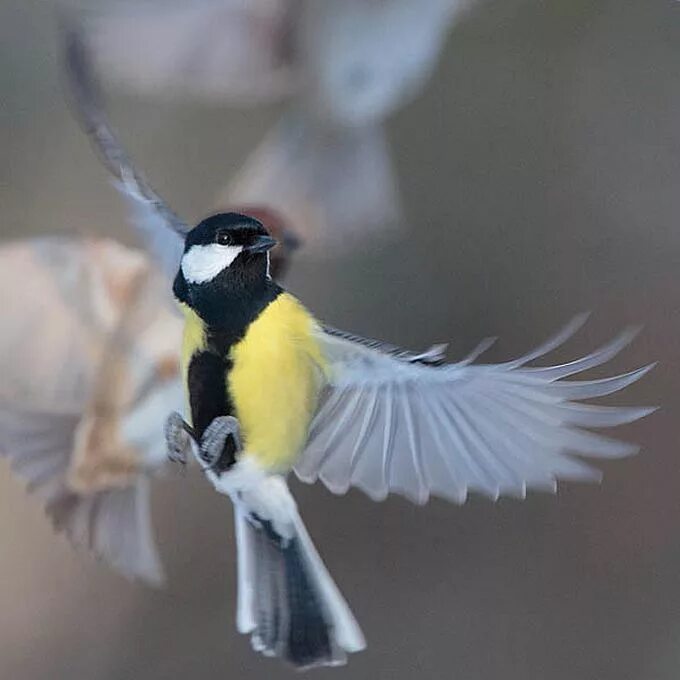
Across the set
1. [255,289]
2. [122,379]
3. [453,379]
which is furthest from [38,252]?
[453,379]

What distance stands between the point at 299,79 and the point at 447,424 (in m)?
0.35

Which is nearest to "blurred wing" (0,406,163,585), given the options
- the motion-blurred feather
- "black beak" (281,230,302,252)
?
the motion-blurred feather

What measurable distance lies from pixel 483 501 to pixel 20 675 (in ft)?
1.25

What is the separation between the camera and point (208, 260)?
56 centimetres

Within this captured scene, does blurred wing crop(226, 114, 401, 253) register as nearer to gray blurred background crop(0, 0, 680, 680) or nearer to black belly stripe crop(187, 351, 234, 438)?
gray blurred background crop(0, 0, 680, 680)

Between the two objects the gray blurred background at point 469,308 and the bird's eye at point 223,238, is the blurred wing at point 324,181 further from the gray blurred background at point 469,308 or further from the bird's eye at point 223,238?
the bird's eye at point 223,238

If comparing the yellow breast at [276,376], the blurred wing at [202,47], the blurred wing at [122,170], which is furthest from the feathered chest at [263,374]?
the blurred wing at [202,47]

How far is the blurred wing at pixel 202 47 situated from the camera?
74 centimetres

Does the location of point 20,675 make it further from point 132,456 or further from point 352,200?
point 352,200

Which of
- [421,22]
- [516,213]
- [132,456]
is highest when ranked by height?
[421,22]

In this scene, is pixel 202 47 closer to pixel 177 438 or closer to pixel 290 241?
pixel 290 241

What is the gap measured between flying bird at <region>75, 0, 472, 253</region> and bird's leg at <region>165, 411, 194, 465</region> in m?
0.19

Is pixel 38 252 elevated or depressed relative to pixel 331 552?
elevated

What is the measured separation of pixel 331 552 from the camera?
687 mm
